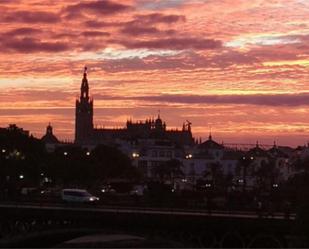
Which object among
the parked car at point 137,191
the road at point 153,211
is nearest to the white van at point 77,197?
the road at point 153,211

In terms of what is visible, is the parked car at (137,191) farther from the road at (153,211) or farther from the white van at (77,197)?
the road at (153,211)

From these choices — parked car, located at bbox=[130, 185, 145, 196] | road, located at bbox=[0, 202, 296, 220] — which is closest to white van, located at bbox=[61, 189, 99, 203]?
road, located at bbox=[0, 202, 296, 220]

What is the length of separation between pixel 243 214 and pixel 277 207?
805 cm

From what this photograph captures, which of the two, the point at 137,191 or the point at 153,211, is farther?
the point at 137,191

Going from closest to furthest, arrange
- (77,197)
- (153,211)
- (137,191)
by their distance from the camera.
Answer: (153,211)
(77,197)
(137,191)

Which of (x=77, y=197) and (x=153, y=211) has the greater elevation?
(x=77, y=197)

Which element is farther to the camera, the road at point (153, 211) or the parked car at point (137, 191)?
the parked car at point (137, 191)

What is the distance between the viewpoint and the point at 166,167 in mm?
191750

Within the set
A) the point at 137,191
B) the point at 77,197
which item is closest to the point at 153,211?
the point at 77,197

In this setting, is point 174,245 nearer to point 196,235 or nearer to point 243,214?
point 196,235

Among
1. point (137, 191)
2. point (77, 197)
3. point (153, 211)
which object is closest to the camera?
point (153, 211)

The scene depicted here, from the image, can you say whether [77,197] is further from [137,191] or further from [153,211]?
[137,191]

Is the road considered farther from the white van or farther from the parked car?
the parked car

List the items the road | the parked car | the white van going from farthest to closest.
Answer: the parked car < the white van < the road
